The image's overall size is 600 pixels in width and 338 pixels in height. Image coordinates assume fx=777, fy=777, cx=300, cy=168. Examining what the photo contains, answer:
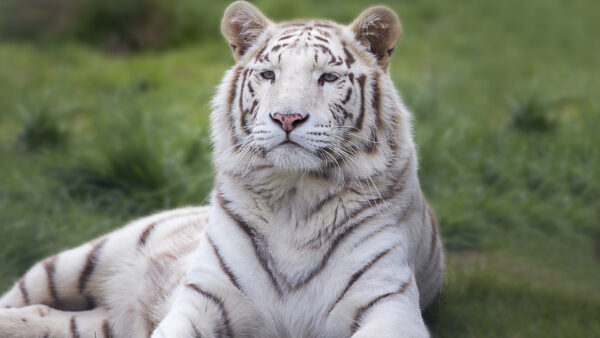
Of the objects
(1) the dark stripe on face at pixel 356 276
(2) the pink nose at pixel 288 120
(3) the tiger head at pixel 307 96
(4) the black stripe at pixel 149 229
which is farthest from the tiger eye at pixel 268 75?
(4) the black stripe at pixel 149 229

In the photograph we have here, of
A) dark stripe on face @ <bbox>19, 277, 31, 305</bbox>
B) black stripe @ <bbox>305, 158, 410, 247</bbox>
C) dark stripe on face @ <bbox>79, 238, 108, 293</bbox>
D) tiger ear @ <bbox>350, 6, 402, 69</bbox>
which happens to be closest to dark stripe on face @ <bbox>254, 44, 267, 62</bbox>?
tiger ear @ <bbox>350, 6, 402, 69</bbox>

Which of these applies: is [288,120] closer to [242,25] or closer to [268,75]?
[268,75]

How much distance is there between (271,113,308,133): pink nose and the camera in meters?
2.73

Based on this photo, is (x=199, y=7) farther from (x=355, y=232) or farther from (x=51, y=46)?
(x=355, y=232)

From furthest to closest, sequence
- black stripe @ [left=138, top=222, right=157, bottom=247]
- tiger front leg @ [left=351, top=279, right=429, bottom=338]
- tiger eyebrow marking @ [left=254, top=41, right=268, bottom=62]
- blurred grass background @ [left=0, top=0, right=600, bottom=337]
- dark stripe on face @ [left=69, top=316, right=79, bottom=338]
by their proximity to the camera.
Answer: blurred grass background @ [left=0, top=0, right=600, bottom=337], black stripe @ [left=138, top=222, right=157, bottom=247], dark stripe on face @ [left=69, top=316, right=79, bottom=338], tiger eyebrow marking @ [left=254, top=41, right=268, bottom=62], tiger front leg @ [left=351, top=279, right=429, bottom=338]

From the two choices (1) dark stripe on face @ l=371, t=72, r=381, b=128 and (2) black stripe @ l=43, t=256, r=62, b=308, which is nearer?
(1) dark stripe on face @ l=371, t=72, r=381, b=128

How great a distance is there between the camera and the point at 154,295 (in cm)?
333

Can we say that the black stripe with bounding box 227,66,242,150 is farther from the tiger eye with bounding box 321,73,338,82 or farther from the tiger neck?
the tiger eye with bounding box 321,73,338,82

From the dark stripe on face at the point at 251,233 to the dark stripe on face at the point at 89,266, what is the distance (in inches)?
33.4

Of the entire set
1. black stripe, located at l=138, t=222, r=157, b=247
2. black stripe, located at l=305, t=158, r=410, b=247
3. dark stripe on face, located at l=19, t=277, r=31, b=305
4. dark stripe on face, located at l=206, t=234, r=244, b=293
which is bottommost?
dark stripe on face, located at l=19, t=277, r=31, b=305

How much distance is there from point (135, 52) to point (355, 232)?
256 inches

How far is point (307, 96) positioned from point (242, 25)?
59 centimetres

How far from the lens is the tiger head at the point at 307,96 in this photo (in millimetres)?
2781

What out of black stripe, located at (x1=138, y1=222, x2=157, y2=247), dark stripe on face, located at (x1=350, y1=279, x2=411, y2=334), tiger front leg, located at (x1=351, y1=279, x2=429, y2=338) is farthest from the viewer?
black stripe, located at (x1=138, y1=222, x2=157, y2=247)
